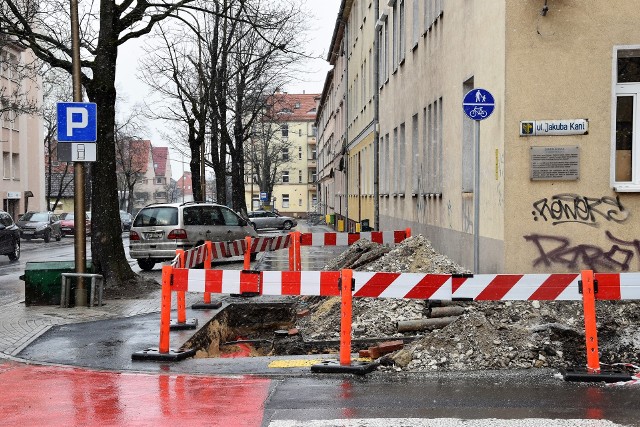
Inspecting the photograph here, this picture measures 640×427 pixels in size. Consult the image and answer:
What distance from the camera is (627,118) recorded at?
1205cm

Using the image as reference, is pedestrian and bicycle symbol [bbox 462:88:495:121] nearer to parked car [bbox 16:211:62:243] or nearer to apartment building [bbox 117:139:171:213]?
parked car [bbox 16:211:62:243]

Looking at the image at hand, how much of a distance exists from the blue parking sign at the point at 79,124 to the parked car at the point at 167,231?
9.93 m

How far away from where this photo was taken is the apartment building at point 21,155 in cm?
5519

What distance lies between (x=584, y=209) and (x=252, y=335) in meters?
5.62

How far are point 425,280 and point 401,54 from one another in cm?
1682

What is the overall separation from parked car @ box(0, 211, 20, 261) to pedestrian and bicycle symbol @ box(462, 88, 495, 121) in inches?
840

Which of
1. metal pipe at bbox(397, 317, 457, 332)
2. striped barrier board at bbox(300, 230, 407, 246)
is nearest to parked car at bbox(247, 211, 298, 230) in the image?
striped barrier board at bbox(300, 230, 407, 246)

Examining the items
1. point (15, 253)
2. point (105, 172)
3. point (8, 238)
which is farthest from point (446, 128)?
point (15, 253)

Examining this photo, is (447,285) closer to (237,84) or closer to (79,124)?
(79,124)

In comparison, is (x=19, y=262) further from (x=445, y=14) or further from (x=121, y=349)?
(x=121, y=349)

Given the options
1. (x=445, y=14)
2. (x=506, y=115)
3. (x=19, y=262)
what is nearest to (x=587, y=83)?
(x=506, y=115)

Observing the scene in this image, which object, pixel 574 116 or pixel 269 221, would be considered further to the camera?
pixel 269 221

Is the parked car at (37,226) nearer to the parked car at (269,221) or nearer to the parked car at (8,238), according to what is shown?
the parked car at (8,238)

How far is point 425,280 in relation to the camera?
340 inches
